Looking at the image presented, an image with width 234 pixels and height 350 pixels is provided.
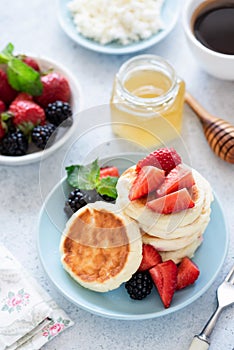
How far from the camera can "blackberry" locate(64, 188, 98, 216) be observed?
1.54 m

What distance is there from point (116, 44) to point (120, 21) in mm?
68

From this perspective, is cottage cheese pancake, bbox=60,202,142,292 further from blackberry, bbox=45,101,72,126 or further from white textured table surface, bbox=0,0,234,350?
blackberry, bbox=45,101,72,126

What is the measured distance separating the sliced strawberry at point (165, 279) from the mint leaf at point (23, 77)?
623mm

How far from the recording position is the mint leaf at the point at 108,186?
152 cm

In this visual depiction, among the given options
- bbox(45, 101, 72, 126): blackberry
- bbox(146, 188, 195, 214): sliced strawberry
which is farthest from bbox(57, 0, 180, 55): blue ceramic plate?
bbox(146, 188, 195, 214): sliced strawberry

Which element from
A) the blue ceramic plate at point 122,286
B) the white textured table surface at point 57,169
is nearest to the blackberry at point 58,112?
the white textured table surface at point 57,169

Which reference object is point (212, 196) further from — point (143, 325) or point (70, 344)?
point (70, 344)

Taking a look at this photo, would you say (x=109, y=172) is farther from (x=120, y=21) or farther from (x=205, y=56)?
(x=120, y=21)

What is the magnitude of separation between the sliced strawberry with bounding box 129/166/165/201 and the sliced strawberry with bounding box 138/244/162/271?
118mm

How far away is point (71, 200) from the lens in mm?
1565

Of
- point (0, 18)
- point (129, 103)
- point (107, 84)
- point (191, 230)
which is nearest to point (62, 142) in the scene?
point (129, 103)

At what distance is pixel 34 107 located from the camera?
68.6 inches

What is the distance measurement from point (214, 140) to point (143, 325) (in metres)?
0.53

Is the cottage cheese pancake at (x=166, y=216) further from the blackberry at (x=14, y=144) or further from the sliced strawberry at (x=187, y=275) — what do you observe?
the blackberry at (x=14, y=144)
